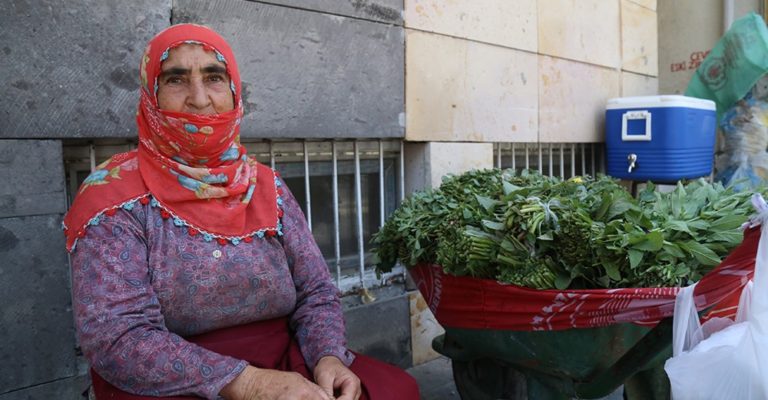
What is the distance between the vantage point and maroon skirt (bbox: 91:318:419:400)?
1.78 meters

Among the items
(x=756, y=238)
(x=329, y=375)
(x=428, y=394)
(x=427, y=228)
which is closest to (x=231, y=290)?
(x=329, y=375)

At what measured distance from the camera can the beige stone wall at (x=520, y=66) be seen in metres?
3.74

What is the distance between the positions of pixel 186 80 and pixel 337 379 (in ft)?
3.45

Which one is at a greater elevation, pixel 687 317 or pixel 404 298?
pixel 687 317

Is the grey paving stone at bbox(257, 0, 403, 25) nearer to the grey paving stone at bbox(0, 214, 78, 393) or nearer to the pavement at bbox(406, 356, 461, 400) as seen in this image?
the grey paving stone at bbox(0, 214, 78, 393)

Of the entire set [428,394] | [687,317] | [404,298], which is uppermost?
[687,317]

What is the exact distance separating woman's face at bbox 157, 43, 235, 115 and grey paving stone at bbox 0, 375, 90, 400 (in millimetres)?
1345

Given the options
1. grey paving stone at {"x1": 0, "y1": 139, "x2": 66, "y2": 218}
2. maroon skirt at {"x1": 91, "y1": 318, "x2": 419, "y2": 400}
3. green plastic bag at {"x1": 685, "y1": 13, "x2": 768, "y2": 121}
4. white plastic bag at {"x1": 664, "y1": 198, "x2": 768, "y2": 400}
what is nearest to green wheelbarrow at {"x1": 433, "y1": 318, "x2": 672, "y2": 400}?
white plastic bag at {"x1": 664, "y1": 198, "x2": 768, "y2": 400}

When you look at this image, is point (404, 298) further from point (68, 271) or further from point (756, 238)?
point (756, 238)

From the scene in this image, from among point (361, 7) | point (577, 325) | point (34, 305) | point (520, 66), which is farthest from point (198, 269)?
point (520, 66)

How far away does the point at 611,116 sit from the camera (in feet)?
16.1

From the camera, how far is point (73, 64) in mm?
2355

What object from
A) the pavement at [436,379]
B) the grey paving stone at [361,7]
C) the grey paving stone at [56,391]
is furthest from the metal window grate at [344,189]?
the grey paving stone at [56,391]

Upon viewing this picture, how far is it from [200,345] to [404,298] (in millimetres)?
2022
